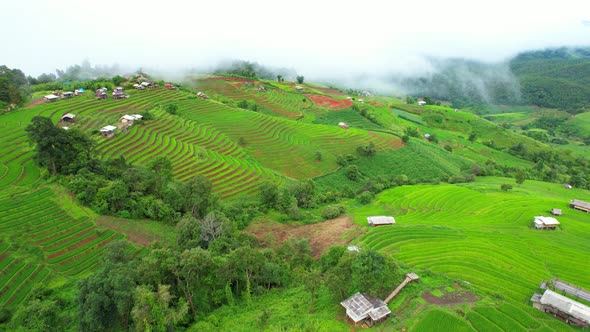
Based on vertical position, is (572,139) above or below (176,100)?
below

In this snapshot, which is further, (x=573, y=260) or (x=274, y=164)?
(x=274, y=164)

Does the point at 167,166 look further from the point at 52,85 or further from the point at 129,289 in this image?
the point at 52,85

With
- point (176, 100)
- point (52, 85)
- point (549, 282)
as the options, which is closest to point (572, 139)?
point (549, 282)

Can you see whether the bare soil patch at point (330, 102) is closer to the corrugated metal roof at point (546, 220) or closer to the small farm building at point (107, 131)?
the small farm building at point (107, 131)

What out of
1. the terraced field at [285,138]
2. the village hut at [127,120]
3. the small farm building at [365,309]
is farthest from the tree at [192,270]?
the village hut at [127,120]

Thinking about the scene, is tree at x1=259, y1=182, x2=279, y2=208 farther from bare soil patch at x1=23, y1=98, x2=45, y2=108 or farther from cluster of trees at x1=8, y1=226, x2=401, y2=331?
bare soil patch at x1=23, y1=98, x2=45, y2=108

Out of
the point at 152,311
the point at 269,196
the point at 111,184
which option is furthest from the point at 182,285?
the point at 269,196
